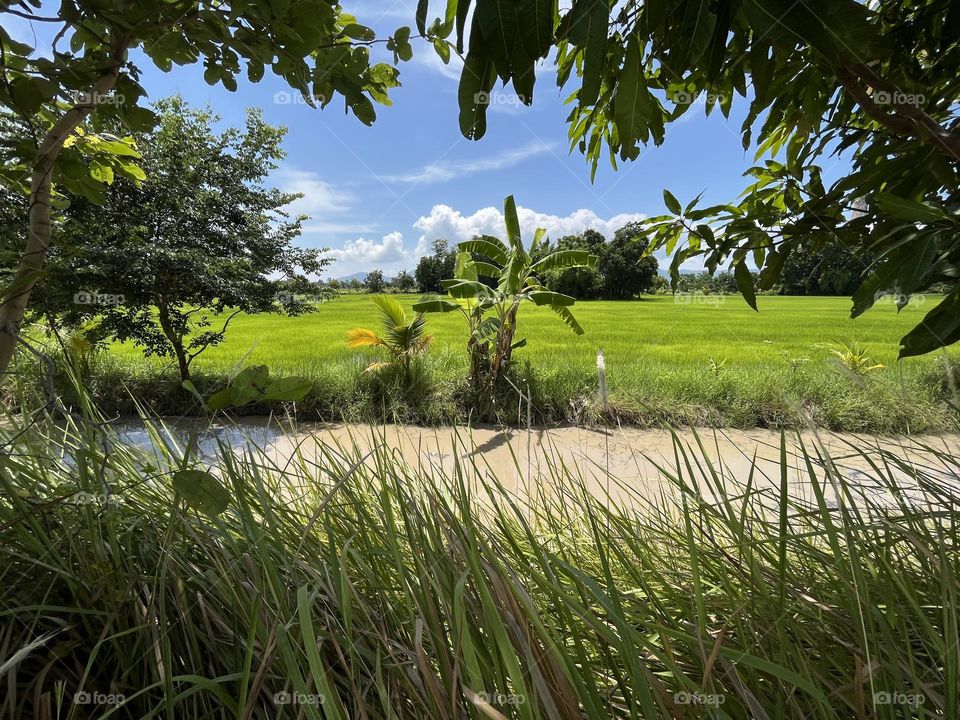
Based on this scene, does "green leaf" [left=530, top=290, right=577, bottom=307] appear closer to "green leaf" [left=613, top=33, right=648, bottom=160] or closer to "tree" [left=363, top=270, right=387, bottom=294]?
"green leaf" [left=613, top=33, right=648, bottom=160]

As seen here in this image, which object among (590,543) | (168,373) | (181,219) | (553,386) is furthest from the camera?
(168,373)

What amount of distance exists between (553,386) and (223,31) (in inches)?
203

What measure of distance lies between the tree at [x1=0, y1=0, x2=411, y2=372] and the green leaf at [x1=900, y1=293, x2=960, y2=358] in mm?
1517

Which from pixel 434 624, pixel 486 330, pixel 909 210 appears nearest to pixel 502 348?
pixel 486 330

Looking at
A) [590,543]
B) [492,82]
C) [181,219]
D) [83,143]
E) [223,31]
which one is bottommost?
[590,543]

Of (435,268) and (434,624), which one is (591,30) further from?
(435,268)

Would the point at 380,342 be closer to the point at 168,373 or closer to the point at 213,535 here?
the point at 168,373

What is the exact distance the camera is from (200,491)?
66 cm

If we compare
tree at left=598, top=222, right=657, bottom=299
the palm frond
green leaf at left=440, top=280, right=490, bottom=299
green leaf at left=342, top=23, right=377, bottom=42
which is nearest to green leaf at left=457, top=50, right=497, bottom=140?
green leaf at left=342, top=23, right=377, bottom=42

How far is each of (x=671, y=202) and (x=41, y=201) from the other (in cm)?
179

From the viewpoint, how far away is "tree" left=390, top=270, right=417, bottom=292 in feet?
150

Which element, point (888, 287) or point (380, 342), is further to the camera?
point (380, 342)

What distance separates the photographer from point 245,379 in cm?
61

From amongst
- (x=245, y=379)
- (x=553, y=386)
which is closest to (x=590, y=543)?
(x=245, y=379)
